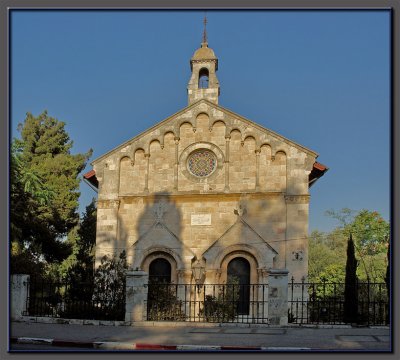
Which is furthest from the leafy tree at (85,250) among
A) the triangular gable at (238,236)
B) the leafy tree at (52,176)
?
the triangular gable at (238,236)

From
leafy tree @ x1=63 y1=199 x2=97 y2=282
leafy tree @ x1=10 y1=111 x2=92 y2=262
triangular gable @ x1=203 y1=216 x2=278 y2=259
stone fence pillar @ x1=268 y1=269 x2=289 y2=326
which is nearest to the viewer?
stone fence pillar @ x1=268 y1=269 x2=289 y2=326

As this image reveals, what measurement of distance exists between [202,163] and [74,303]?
9.47 metres

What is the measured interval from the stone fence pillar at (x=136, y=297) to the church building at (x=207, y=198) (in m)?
6.77

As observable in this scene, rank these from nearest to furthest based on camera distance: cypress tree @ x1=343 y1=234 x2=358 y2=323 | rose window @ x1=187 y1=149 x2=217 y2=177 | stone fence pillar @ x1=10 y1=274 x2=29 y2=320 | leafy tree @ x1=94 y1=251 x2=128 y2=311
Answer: stone fence pillar @ x1=10 y1=274 x2=29 y2=320 < leafy tree @ x1=94 y1=251 x2=128 y2=311 < cypress tree @ x1=343 y1=234 x2=358 y2=323 < rose window @ x1=187 y1=149 x2=217 y2=177

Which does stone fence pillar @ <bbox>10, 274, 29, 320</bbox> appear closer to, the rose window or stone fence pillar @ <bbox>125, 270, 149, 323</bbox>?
stone fence pillar @ <bbox>125, 270, 149, 323</bbox>

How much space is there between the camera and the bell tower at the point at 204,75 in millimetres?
28953

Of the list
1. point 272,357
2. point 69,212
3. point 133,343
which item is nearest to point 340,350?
point 272,357

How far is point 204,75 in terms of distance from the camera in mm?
29750

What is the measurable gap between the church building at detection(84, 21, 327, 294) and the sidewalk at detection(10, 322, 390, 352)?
7.18 meters

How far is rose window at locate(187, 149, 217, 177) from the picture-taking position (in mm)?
26469

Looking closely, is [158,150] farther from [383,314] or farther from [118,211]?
[383,314]

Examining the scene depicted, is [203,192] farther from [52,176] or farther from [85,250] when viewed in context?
[52,176]

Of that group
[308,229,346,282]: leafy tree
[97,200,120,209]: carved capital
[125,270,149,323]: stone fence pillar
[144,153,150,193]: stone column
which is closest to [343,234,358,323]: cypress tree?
[125,270,149,323]: stone fence pillar

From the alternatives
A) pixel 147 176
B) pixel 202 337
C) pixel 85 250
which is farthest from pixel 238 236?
pixel 202 337
